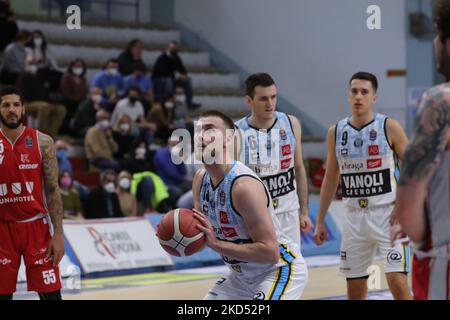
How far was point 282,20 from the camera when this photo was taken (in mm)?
21078

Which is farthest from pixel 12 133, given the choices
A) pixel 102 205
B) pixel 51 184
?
pixel 102 205

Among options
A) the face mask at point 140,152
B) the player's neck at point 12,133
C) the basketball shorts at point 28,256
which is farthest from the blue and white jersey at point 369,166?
the face mask at point 140,152

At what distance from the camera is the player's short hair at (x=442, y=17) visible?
4.23 metres

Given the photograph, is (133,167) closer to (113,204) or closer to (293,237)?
(113,204)

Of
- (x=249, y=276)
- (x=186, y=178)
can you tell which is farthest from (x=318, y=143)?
(x=249, y=276)

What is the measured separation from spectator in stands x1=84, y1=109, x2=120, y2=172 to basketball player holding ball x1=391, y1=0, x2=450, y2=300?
11799mm

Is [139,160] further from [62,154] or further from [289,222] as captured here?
[289,222]

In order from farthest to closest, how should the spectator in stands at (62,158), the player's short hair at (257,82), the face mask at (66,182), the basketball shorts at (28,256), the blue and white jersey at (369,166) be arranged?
1. the spectator in stands at (62,158)
2. the face mask at (66,182)
3. the player's short hair at (257,82)
4. the blue and white jersey at (369,166)
5. the basketball shorts at (28,256)

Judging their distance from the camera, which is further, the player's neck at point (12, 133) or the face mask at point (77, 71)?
the face mask at point (77, 71)

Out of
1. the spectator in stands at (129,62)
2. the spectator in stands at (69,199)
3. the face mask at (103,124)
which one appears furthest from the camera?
the spectator in stands at (129,62)

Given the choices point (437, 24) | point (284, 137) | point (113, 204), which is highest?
point (437, 24)

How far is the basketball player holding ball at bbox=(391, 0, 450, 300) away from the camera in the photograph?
163 inches

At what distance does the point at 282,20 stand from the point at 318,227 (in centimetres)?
1319

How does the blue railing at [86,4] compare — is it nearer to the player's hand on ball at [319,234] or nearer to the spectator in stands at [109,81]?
the spectator in stands at [109,81]
